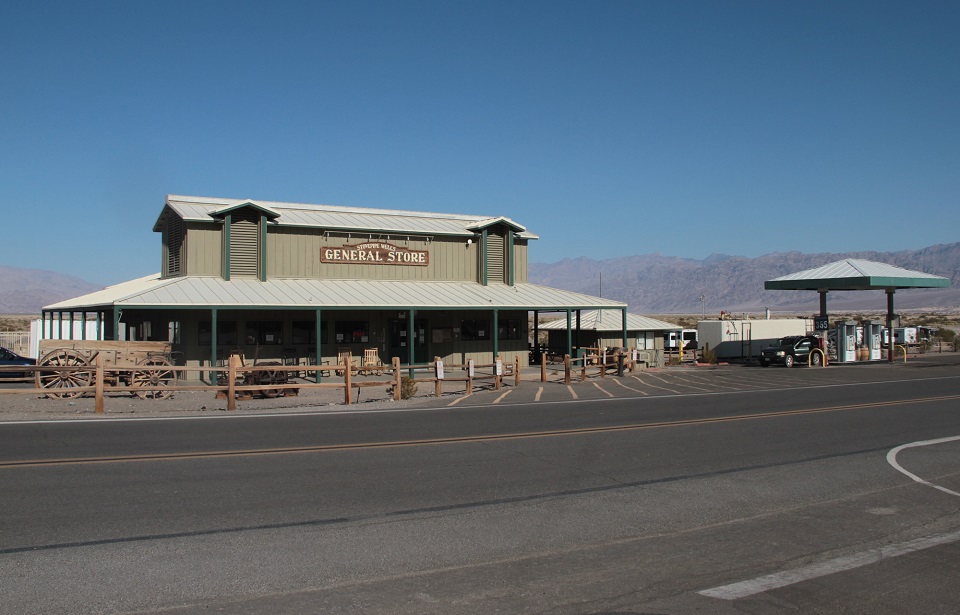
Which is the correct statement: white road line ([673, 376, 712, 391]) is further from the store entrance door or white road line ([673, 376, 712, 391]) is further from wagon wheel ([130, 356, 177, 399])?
wagon wheel ([130, 356, 177, 399])

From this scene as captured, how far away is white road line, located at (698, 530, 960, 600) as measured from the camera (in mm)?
6219

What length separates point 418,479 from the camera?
33.6 ft

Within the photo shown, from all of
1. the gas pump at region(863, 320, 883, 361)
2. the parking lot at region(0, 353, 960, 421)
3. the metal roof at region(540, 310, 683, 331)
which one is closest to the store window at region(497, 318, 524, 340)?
the parking lot at region(0, 353, 960, 421)

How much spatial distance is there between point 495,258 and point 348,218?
676 centimetres

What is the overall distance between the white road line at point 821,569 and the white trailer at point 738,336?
40.0 m

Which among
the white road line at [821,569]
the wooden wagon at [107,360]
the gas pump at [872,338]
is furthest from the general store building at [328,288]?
the white road line at [821,569]

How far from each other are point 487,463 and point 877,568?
222 inches

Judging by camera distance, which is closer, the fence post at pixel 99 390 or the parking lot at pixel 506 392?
the fence post at pixel 99 390

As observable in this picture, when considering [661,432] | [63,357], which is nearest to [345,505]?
[661,432]

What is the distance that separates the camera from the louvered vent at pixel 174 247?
30631mm

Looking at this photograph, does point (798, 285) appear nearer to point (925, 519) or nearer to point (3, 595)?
point (925, 519)

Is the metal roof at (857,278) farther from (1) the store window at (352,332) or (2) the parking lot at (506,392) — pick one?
(1) the store window at (352,332)

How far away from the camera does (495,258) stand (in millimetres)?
35844

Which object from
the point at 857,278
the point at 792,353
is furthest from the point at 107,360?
the point at 857,278
